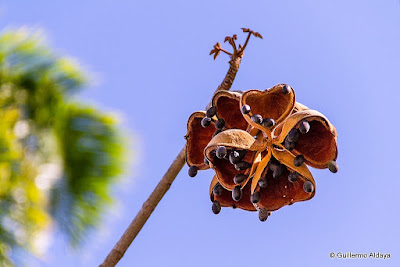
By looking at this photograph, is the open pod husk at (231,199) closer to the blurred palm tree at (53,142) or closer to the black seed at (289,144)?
the black seed at (289,144)

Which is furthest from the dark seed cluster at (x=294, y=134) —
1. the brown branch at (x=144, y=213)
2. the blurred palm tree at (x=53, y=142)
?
the blurred palm tree at (x=53, y=142)

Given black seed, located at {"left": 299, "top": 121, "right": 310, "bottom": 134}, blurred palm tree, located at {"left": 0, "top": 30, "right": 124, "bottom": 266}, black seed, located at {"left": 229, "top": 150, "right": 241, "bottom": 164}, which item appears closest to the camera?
black seed, located at {"left": 299, "top": 121, "right": 310, "bottom": 134}

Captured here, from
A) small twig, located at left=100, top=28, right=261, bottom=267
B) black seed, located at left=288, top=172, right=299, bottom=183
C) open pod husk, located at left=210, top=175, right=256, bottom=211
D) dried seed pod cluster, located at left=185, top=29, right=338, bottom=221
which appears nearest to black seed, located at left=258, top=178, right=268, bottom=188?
dried seed pod cluster, located at left=185, top=29, right=338, bottom=221

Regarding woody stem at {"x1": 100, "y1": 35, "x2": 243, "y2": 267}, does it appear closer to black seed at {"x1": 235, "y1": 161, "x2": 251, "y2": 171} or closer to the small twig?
the small twig

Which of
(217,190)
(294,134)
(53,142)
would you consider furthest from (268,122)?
(53,142)

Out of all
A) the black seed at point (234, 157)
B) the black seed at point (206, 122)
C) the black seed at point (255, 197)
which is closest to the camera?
the black seed at point (234, 157)

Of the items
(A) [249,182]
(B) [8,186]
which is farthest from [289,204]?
(B) [8,186]

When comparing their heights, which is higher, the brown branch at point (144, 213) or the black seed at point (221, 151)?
the black seed at point (221, 151)
